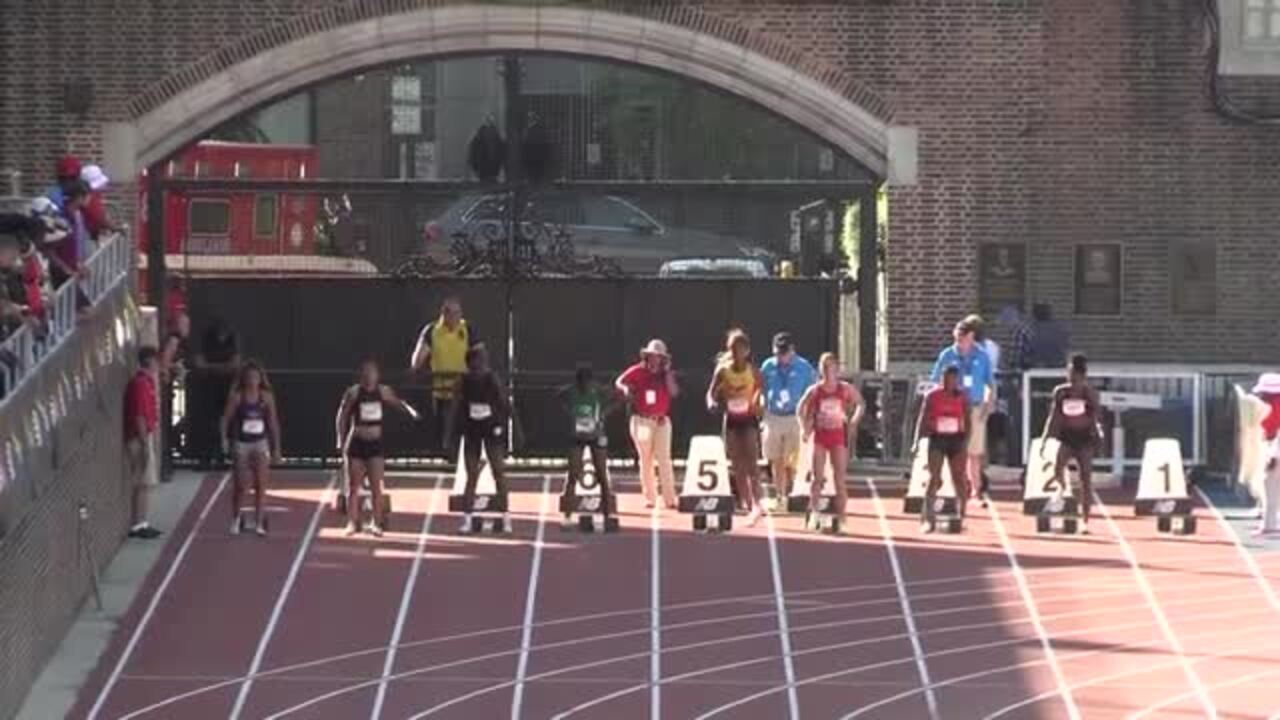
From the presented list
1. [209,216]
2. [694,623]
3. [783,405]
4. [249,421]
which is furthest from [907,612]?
[209,216]

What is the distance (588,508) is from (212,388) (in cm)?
557

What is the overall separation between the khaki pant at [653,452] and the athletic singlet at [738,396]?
30.6 inches

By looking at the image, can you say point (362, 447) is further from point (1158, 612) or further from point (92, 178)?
point (1158, 612)

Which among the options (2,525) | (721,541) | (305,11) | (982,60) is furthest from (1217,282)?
(2,525)

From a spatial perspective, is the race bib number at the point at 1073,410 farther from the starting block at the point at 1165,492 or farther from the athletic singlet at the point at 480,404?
the athletic singlet at the point at 480,404

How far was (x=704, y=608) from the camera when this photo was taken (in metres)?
21.2

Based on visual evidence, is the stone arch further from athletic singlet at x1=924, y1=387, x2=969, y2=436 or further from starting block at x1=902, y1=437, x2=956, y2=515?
athletic singlet at x1=924, y1=387, x2=969, y2=436

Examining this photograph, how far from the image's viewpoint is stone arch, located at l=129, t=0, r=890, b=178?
28.5 metres

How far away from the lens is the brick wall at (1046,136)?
28.9 meters

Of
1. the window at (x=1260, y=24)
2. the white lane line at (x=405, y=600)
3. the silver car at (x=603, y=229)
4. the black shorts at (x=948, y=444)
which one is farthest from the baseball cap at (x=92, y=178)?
the window at (x=1260, y=24)

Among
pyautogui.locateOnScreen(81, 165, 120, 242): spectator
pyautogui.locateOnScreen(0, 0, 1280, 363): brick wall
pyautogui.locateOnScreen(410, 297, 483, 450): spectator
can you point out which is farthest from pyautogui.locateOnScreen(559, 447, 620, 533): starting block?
pyautogui.locateOnScreen(0, 0, 1280, 363): brick wall

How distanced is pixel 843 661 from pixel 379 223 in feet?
36.4

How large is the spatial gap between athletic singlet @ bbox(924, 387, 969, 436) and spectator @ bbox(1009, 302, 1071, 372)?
4.29 m

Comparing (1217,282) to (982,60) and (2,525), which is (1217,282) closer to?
(982,60)
